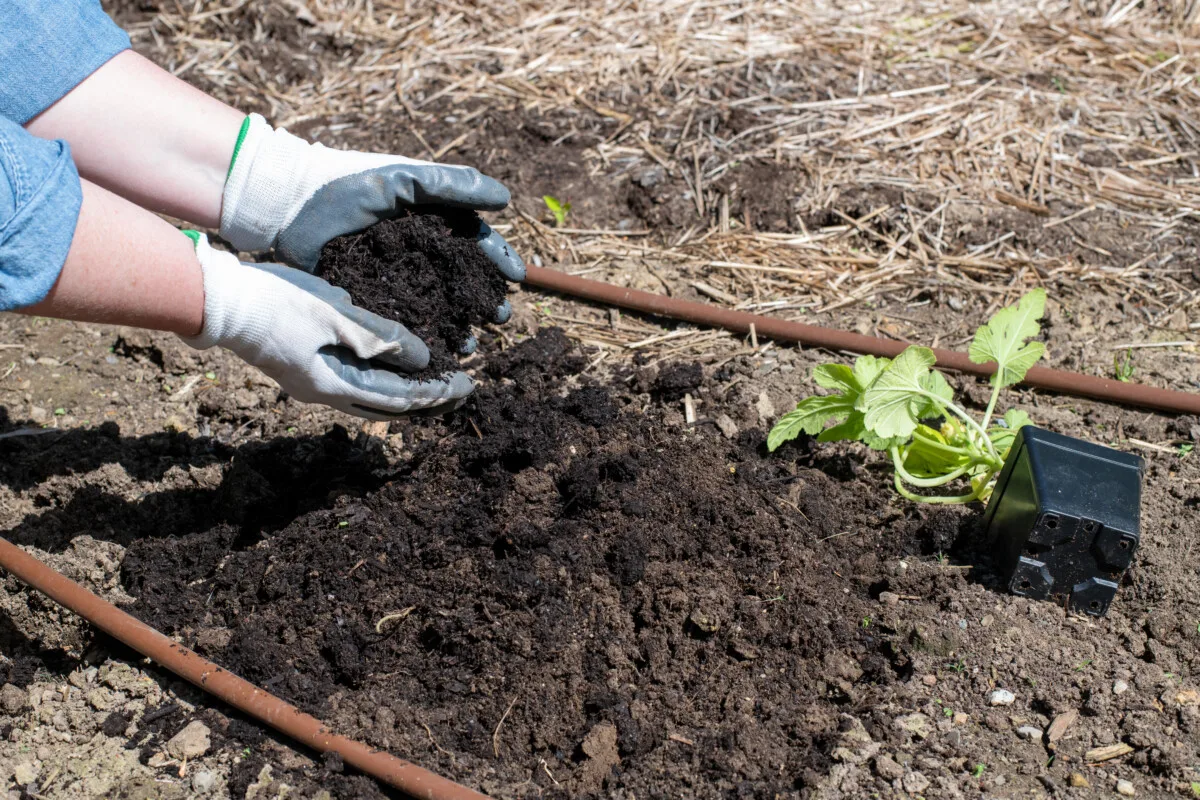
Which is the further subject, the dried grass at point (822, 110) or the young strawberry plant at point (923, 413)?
the dried grass at point (822, 110)

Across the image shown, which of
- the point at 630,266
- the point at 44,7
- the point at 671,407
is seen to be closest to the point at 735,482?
the point at 671,407

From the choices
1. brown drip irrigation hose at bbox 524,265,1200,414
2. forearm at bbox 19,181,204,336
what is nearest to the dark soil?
forearm at bbox 19,181,204,336

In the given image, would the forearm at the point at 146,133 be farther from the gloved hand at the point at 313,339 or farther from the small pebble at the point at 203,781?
the small pebble at the point at 203,781

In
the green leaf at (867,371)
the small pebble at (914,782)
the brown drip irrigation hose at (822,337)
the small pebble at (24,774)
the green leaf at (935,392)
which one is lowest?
the small pebble at (24,774)

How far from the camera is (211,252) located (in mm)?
2221

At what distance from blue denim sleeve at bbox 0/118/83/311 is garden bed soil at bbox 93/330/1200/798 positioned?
982 mm

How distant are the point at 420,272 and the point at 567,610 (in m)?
1.00

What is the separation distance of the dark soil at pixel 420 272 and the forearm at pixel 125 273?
0.50 m

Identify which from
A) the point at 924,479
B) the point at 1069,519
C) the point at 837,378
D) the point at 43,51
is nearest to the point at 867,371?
the point at 837,378

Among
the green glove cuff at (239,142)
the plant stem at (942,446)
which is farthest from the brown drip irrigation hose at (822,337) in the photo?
the green glove cuff at (239,142)

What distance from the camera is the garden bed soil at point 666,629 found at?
211 centimetres

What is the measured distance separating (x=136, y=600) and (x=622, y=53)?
3426 millimetres

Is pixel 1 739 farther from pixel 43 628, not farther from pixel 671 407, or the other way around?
pixel 671 407

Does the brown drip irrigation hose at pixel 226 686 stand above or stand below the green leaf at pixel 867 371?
below
